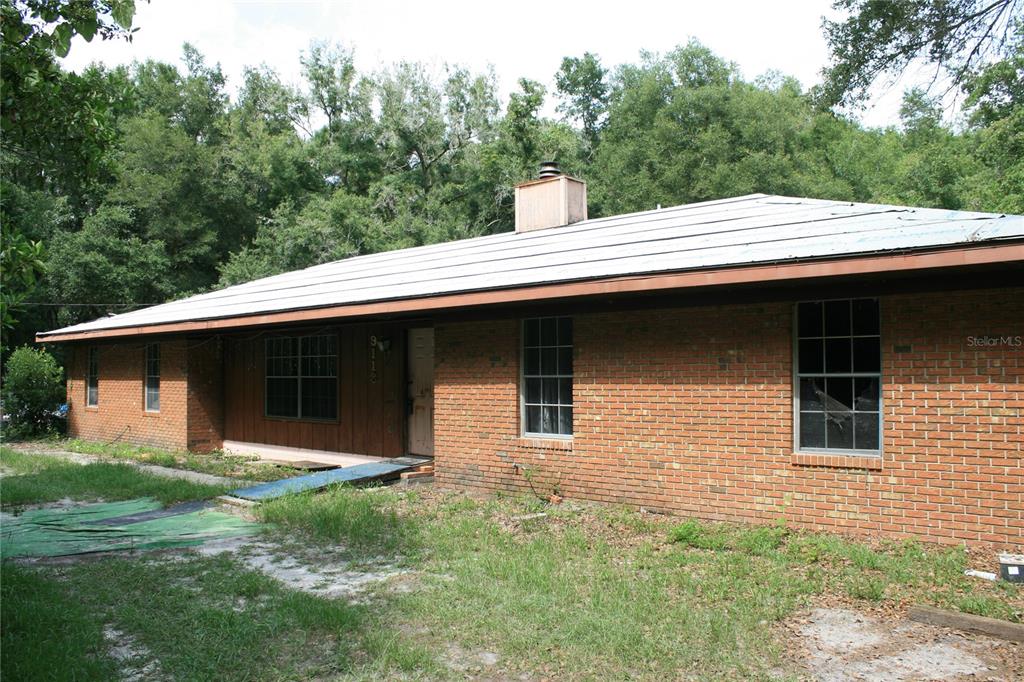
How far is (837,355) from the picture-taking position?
24.5 feet

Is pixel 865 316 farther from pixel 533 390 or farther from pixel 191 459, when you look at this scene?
pixel 191 459

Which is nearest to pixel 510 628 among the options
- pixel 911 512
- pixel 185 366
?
pixel 911 512

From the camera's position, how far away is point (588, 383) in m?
9.13

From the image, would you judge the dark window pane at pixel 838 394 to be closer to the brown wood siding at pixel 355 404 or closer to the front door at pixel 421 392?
the front door at pixel 421 392

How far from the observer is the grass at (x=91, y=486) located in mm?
10320

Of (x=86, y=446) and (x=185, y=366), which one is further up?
(x=185, y=366)

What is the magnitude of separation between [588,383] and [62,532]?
6.12m

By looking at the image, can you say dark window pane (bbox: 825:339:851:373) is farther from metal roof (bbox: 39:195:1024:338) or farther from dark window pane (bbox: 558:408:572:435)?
dark window pane (bbox: 558:408:572:435)

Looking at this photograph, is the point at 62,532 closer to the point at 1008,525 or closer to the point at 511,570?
the point at 511,570

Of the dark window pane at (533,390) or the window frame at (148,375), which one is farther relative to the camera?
the window frame at (148,375)

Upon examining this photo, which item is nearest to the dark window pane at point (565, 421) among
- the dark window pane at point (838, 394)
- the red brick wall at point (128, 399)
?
the dark window pane at point (838, 394)

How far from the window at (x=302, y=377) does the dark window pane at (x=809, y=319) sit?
28.0 ft

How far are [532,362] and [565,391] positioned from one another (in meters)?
0.65

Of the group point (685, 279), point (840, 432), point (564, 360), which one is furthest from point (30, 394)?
point (840, 432)
